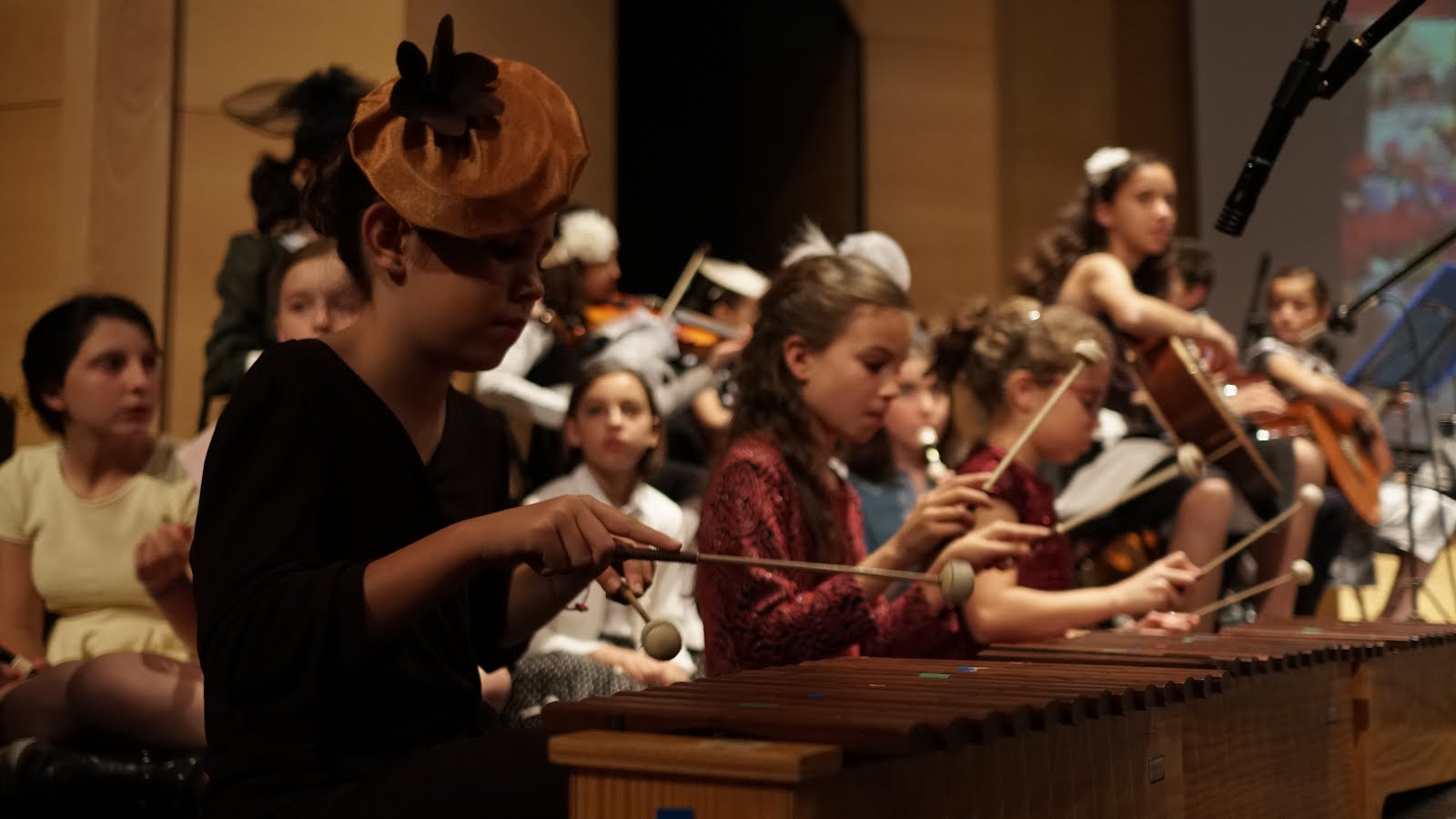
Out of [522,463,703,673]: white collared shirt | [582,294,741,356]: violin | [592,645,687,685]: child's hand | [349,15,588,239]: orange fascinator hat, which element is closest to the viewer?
[349,15,588,239]: orange fascinator hat

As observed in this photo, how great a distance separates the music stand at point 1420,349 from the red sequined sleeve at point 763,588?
284 cm

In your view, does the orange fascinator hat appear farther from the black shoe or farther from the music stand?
the music stand

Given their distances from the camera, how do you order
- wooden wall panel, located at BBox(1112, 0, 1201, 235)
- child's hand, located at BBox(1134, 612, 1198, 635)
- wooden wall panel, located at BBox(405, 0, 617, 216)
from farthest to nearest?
wooden wall panel, located at BBox(1112, 0, 1201, 235) → wooden wall panel, located at BBox(405, 0, 617, 216) → child's hand, located at BBox(1134, 612, 1198, 635)

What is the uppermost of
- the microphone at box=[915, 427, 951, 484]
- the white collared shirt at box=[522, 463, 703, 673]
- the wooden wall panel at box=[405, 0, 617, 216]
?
the wooden wall panel at box=[405, 0, 617, 216]

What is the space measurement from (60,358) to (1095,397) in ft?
7.43

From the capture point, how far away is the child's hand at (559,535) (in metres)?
1.52

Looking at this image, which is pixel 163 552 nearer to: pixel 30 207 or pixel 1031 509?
pixel 1031 509

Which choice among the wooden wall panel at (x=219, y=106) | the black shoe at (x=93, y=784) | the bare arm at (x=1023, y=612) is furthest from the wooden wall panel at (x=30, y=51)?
the bare arm at (x=1023, y=612)

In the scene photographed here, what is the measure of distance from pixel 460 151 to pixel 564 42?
4.45 m

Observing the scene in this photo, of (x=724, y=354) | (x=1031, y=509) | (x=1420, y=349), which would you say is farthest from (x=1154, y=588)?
(x=1420, y=349)

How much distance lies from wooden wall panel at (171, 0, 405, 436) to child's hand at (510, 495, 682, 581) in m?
3.34

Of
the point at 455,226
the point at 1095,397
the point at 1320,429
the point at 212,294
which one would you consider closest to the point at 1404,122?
the point at 1320,429

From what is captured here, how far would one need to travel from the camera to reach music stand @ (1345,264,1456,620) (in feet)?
16.5

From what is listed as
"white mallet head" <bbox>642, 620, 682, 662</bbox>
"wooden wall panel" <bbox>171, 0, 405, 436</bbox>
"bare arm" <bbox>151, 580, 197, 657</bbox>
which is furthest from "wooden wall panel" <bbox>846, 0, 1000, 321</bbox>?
"white mallet head" <bbox>642, 620, 682, 662</bbox>
